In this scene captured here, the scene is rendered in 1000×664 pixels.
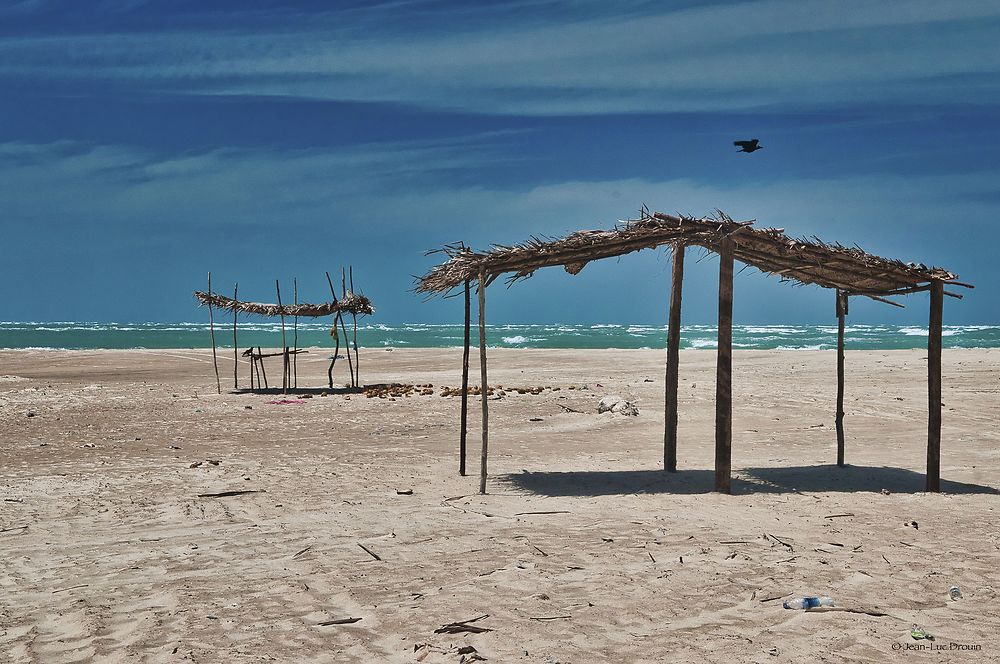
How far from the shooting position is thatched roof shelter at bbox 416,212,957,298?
8367mm

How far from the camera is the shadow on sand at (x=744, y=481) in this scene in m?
8.49

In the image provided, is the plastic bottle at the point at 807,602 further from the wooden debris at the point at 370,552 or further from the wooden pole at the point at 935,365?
the wooden pole at the point at 935,365

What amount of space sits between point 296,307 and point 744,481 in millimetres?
15754

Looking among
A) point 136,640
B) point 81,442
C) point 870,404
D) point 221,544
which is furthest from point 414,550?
point 870,404

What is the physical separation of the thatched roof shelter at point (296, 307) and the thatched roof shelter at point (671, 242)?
13.3 m

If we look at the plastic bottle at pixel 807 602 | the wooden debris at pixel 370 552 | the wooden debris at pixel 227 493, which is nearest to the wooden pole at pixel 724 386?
the plastic bottle at pixel 807 602

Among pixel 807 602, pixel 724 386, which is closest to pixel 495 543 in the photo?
pixel 807 602

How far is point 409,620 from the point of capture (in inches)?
188

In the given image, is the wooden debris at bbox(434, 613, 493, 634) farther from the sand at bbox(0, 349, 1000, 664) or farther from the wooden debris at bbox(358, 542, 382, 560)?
the wooden debris at bbox(358, 542, 382, 560)

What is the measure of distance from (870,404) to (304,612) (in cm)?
1453

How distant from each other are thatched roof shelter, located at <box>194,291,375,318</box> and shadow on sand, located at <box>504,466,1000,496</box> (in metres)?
13.4

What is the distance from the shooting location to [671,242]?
859 centimetres

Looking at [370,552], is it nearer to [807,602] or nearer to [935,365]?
[807,602]

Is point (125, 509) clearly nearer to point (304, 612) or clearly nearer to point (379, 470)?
point (379, 470)
